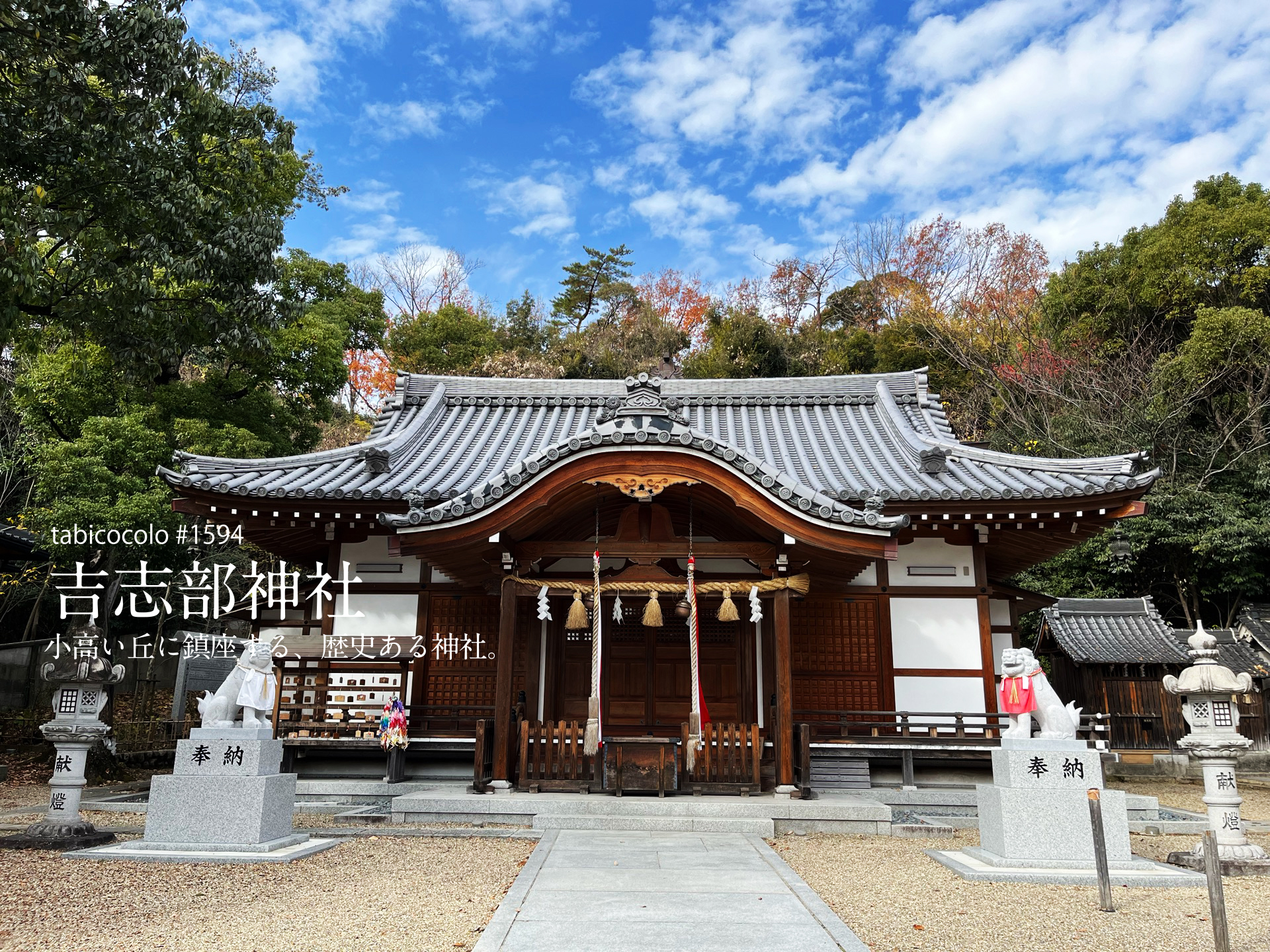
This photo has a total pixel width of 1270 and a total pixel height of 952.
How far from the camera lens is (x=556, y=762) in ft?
31.0

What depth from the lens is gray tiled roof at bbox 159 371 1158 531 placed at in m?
9.12

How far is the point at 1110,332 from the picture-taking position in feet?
75.9

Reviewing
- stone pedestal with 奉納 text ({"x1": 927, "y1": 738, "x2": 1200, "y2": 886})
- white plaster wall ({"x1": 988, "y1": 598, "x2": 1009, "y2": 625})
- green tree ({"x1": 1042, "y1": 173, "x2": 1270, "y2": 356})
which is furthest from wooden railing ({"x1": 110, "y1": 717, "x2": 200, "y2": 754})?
green tree ({"x1": 1042, "y1": 173, "x2": 1270, "y2": 356})

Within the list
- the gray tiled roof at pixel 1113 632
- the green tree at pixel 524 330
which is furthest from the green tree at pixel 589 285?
the gray tiled roof at pixel 1113 632

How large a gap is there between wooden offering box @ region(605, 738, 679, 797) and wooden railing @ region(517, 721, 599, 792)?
286mm

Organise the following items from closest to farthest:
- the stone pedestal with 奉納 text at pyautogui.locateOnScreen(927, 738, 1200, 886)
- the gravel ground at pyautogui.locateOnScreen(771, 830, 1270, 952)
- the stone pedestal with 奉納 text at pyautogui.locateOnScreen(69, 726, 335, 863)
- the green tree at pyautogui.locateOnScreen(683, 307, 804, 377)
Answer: the gravel ground at pyautogui.locateOnScreen(771, 830, 1270, 952) < the stone pedestal with 奉納 text at pyautogui.locateOnScreen(927, 738, 1200, 886) < the stone pedestal with 奉納 text at pyautogui.locateOnScreen(69, 726, 335, 863) < the green tree at pyautogui.locateOnScreen(683, 307, 804, 377)

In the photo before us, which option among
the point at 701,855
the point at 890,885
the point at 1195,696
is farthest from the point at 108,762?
the point at 1195,696

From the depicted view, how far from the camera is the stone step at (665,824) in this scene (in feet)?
27.4

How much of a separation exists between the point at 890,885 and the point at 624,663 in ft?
19.3

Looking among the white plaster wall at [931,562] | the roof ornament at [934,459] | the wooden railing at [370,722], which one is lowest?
the wooden railing at [370,722]

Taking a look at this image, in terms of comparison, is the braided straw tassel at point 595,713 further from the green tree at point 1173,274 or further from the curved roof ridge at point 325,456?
the green tree at point 1173,274

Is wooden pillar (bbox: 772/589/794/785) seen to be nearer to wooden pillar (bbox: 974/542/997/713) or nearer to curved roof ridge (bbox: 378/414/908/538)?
curved roof ridge (bbox: 378/414/908/538)

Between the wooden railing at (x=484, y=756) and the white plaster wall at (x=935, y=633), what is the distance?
5.36 metres

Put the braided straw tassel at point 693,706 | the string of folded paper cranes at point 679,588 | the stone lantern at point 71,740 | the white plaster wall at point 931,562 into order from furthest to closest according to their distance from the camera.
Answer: the white plaster wall at point 931,562 < the string of folded paper cranes at point 679,588 < the braided straw tassel at point 693,706 < the stone lantern at point 71,740
